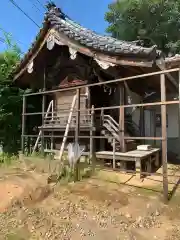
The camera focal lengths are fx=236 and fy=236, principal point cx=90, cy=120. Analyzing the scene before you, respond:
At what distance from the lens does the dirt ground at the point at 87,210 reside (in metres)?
3.48

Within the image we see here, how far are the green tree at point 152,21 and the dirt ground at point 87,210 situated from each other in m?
14.1

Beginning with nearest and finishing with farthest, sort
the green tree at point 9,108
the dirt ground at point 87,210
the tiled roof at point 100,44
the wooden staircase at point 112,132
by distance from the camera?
the dirt ground at point 87,210 → the tiled roof at point 100,44 → the wooden staircase at point 112,132 → the green tree at point 9,108

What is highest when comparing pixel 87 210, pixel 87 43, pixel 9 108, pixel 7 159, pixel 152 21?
pixel 152 21

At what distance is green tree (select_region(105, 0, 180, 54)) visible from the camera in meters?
17.0

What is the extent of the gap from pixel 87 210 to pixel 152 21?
16.7 meters

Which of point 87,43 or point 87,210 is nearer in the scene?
point 87,210

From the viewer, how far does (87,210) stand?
4.23m

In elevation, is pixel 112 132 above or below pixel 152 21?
below

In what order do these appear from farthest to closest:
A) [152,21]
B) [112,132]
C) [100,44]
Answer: [152,21]
[112,132]
[100,44]

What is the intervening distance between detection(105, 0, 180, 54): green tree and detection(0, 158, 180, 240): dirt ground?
14.1m

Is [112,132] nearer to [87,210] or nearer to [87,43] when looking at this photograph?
[87,43]

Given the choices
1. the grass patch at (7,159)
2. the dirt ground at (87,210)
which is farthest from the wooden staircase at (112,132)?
the grass patch at (7,159)

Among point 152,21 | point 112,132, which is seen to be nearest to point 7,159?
point 112,132

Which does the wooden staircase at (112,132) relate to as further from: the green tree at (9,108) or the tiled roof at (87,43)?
the green tree at (9,108)
